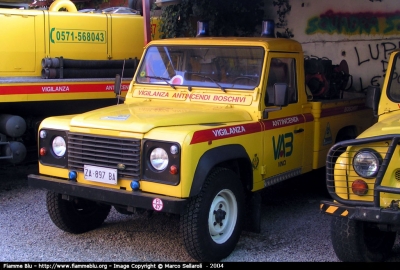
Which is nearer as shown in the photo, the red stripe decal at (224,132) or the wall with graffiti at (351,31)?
the red stripe decal at (224,132)

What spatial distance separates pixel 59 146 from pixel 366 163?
9.15 ft

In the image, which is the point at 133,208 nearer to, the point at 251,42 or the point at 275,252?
the point at 275,252

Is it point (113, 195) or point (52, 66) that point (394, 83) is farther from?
point (52, 66)

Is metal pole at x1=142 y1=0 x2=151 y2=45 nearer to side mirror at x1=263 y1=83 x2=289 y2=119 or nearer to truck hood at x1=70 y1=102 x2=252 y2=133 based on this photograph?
truck hood at x1=70 y1=102 x2=252 y2=133

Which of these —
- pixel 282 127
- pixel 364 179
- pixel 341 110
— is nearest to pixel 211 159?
pixel 364 179

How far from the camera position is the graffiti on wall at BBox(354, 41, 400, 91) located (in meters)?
9.58

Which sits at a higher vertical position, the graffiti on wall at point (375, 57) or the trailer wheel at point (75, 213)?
the graffiti on wall at point (375, 57)

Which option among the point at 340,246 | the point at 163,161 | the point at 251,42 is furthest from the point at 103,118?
the point at 340,246

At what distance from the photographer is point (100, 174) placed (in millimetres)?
4812

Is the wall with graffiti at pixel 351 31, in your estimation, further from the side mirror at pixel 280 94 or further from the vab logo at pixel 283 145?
the side mirror at pixel 280 94

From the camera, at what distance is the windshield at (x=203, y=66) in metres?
5.63

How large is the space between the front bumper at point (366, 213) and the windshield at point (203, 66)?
1.71m

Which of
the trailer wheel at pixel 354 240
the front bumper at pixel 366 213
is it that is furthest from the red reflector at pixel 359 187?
the trailer wheel at pixel 354 240

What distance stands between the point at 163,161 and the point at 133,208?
1.81 feet
